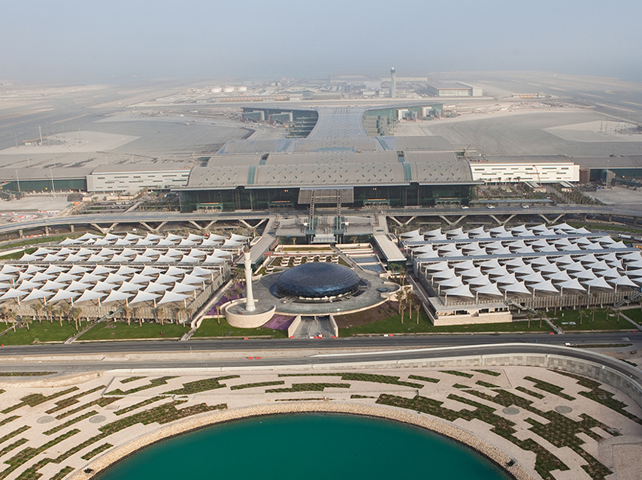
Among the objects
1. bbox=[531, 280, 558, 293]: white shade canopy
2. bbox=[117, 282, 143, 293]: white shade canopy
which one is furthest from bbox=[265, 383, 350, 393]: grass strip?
bbox=[531, 280, 558, 293]: white shade canopy

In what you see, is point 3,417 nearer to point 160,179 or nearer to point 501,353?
point 501,353

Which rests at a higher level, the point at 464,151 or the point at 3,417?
the point at 464,151

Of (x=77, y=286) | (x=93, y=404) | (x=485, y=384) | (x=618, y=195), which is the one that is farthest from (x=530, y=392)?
(x=618, y=195)

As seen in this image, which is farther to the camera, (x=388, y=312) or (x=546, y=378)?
(x=388, y=312)

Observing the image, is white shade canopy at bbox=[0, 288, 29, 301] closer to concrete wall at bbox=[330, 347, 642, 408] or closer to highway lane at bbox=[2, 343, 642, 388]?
highway lane at bbox=[2, 343, 642, 388]

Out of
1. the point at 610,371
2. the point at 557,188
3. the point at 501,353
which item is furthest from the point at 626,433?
the point at 557,188
